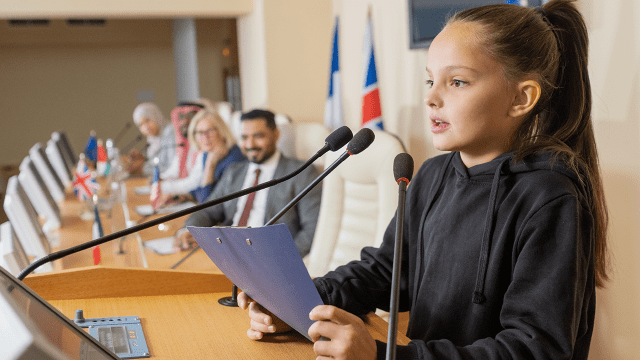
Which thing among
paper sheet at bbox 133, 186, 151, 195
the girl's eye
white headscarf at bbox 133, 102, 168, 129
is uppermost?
the girl's eye

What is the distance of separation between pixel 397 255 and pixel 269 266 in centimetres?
23

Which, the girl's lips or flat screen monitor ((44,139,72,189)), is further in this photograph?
flat screen monitor ((44,139,72,189))

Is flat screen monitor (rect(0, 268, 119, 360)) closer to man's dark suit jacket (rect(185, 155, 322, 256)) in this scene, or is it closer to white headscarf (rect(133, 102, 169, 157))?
man's dark suit jacket (rect(185, 155, 322, 256))

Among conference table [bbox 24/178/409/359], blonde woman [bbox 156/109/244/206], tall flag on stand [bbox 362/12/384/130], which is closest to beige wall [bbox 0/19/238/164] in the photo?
blonde woman [bbox 156/109/244/206]

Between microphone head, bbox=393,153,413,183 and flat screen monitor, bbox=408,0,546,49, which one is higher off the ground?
flat screen monitor, bbox=408,0,546,49

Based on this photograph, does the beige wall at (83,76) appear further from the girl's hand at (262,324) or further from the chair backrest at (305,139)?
the girl's hand at (262,324)

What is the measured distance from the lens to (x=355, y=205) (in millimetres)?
2582

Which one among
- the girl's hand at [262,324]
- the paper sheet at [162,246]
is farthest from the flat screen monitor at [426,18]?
the girl's hand at [262,324]

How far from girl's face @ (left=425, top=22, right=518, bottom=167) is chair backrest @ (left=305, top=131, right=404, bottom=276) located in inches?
46.1

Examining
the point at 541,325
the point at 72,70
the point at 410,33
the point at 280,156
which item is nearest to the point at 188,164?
the point at 280,156

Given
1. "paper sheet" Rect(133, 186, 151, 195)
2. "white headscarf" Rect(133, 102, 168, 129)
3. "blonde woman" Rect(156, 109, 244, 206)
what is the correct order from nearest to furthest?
"blonde woman" Rect(156, 109, 244, 206), "paper sheet" Rect(133, 186, 151, 195), "white headscarf" Rect(133, 102, 168, 129)

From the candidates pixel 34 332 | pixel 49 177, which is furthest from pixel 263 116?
pixel 34 332

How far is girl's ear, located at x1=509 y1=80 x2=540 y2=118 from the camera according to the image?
107 cm

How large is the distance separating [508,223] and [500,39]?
0.34 metres
